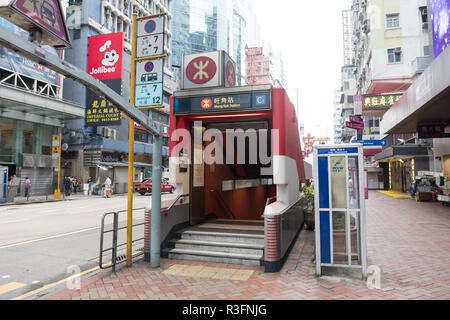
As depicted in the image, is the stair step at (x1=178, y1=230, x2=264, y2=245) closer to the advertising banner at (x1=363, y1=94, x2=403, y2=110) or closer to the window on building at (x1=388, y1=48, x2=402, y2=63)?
the advertising banner at (x1=363, y1=94, x2=403, y2=110)

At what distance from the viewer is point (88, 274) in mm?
5402

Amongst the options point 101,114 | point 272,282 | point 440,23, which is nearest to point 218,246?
point 272,282

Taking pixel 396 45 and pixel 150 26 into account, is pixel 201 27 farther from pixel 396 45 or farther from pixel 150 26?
pixel 150 26

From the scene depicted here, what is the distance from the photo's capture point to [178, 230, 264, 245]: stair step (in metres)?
6.30

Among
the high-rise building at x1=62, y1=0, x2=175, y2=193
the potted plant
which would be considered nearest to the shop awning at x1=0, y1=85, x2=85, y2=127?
the high-rise building at x1=62, y1=0, x2=175, y2=193

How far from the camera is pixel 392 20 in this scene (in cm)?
3228

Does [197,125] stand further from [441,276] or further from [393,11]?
[393,11]

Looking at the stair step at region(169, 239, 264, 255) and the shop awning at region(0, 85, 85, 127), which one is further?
the shop awning at region(0, 85, 85, 127)

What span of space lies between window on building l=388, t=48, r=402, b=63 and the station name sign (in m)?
32.0

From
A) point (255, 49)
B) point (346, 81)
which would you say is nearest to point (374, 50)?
point (346, 81)

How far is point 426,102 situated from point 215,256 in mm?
9052

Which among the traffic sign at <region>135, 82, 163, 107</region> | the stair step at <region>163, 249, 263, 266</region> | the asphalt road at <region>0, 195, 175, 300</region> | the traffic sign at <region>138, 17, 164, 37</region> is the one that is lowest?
the asphalt road at <region>0, 195, 175, 300</region>

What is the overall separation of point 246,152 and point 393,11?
29.9m

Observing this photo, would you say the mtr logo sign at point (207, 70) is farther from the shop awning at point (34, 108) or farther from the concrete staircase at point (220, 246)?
the shop awning at point (34, 108)
